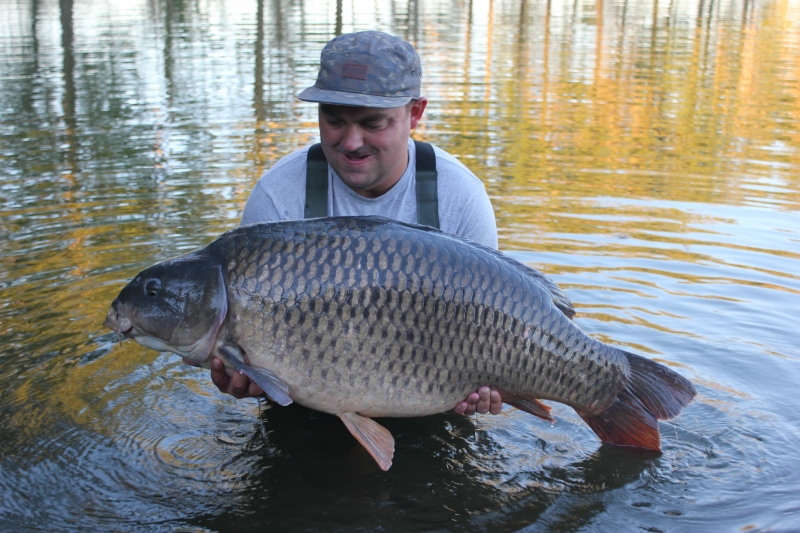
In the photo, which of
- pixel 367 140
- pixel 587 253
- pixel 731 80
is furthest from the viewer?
pixel 731 80

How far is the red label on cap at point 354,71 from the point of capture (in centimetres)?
343

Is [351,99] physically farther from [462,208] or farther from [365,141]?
[462,208]

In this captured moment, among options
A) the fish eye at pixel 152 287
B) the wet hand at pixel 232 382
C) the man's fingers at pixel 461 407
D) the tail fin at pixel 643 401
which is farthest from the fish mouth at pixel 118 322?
the tail fin at pixel 643 401

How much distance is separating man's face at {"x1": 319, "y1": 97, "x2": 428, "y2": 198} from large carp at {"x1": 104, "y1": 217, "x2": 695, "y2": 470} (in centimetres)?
52

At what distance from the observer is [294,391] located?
3082 millimetres

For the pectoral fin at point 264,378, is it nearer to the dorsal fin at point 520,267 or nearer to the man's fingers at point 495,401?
the dorsal fin at point 520,267

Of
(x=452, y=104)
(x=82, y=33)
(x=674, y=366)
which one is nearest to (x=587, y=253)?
(x=674, y=366)

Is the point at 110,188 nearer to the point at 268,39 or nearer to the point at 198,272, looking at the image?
the point at 198,272

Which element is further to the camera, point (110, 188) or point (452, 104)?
point (452, 104)

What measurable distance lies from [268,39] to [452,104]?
968 cm

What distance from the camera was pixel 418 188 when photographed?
388cm

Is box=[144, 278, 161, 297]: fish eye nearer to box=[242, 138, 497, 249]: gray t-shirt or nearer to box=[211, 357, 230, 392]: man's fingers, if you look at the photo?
box=[211, 357, 230, 392]: man's fingers

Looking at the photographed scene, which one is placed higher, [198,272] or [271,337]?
[198,272]

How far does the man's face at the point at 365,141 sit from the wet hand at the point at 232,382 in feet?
3.25
